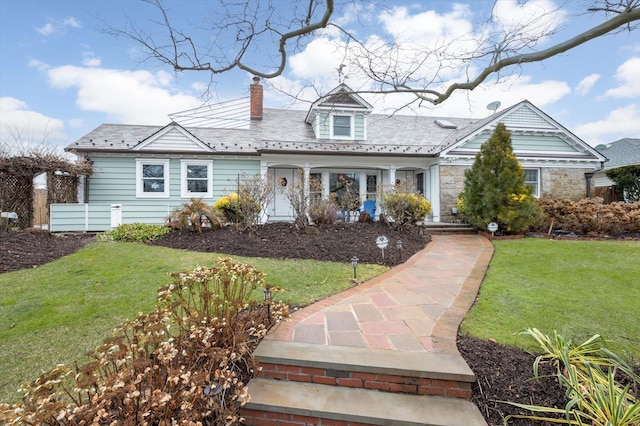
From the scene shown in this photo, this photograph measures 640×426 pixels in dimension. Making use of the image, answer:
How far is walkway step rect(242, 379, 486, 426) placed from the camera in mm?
2023

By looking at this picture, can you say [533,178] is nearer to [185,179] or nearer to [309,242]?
[309,242]

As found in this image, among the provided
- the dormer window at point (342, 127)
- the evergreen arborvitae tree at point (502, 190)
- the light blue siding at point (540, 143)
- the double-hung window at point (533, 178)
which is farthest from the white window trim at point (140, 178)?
the double-hung window at point (533, 178)

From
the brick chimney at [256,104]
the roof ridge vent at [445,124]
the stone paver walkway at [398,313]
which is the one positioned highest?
the brick chimney at [256,104]

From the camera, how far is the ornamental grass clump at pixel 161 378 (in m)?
1.60

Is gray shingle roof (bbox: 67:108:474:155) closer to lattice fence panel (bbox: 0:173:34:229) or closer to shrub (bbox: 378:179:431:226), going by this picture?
lattice fence panel (bbox: 0:173:34:229)

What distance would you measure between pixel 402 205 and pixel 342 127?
568cm

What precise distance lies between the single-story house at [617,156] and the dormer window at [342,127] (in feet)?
38.5

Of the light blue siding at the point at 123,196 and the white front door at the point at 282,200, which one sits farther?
the white front door at the point at 282,200

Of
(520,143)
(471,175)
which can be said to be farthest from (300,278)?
(520,143)

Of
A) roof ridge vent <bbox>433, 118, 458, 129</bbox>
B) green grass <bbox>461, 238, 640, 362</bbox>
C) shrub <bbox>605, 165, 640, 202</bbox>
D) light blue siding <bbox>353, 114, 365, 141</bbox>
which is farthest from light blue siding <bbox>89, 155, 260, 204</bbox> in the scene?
shrub <bbox>605, 165, 640, 202</bbox>

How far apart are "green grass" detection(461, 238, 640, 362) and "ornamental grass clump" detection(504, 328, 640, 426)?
325 millimetres

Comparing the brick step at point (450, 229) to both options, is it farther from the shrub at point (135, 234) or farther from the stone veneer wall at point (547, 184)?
the shrub at point (135, 234)

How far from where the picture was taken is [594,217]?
27.5ft

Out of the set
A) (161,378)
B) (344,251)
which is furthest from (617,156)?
(161,378)
